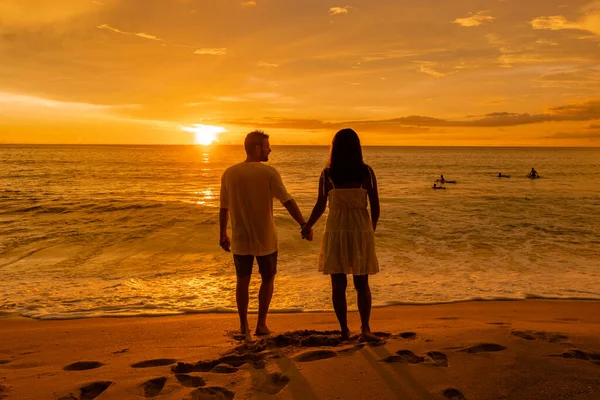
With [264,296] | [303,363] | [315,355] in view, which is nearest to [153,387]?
[303,363]

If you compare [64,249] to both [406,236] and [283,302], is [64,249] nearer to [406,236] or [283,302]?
[283,302]

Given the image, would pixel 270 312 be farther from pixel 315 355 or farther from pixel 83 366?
pixel 83 366

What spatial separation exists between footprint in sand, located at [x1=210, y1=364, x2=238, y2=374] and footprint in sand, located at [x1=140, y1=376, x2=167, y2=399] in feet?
1.37

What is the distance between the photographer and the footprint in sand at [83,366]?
4.20 meters

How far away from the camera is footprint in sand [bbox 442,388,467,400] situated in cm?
326

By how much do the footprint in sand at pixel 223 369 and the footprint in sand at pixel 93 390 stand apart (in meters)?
0.84

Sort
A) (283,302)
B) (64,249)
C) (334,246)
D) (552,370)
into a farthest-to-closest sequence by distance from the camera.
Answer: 1. (64,249)
2. (283,302)
3. (334,246)
4. (552,370)

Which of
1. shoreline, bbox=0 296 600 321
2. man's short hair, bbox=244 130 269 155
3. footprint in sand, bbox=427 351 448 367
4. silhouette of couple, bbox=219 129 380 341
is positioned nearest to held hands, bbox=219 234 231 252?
silhouette of couple, bbox=219 129 380 341

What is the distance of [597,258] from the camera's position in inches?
426

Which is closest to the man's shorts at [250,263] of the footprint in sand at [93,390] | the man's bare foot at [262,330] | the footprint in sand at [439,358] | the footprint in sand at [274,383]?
the man's bare foot at [262,330]

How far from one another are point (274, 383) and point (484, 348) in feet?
6.63

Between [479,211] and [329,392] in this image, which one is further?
[479,211]

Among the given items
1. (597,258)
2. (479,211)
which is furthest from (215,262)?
(479,211)

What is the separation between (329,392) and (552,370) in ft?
5.97
